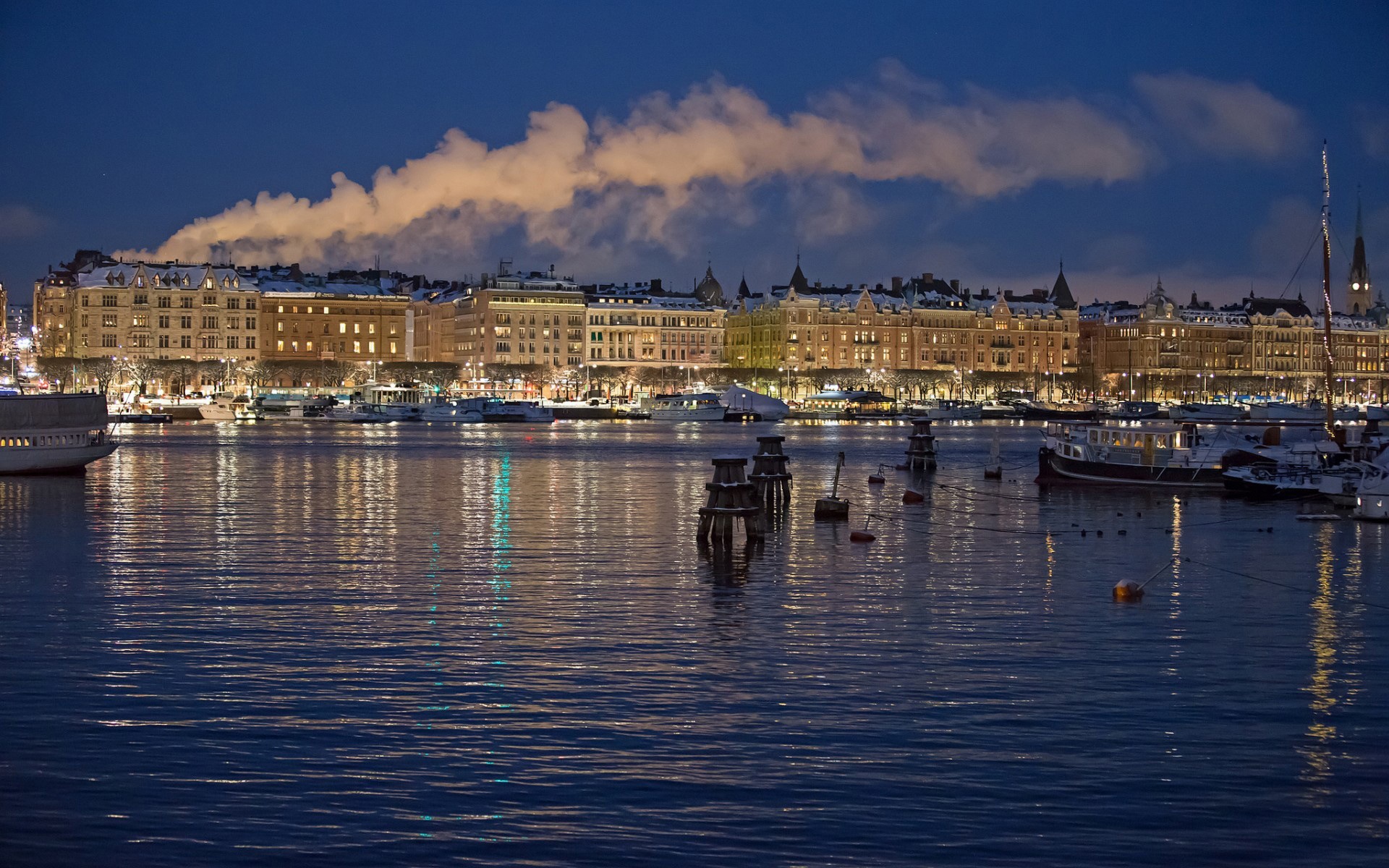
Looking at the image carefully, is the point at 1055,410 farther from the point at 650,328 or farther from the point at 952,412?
the point at 650,328

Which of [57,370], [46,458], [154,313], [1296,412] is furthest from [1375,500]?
[154,313]

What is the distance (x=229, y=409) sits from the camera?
12206 centimetres

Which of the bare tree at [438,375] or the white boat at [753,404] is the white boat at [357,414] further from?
the white boat at [753,404]

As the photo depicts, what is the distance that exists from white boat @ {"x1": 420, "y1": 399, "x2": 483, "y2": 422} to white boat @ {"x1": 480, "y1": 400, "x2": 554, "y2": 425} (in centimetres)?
70

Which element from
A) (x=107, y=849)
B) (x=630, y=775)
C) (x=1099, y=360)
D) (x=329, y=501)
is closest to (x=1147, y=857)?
(x=630, y=775)

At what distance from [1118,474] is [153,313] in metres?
122

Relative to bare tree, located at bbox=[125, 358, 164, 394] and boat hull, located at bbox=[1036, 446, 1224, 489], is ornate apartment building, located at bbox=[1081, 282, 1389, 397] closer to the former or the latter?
bare tree, located at bbox=[125, 358, 164, 394]

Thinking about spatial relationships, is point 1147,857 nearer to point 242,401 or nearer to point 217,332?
point 242,401

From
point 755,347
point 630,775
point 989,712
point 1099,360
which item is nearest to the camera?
point 630,775

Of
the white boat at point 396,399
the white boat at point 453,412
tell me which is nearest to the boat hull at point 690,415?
the white boat at point 453,412

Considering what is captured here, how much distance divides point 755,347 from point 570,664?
162 meters

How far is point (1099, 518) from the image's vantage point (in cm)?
3494

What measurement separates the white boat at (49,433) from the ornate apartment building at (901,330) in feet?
412

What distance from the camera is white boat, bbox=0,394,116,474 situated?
4484 cm
